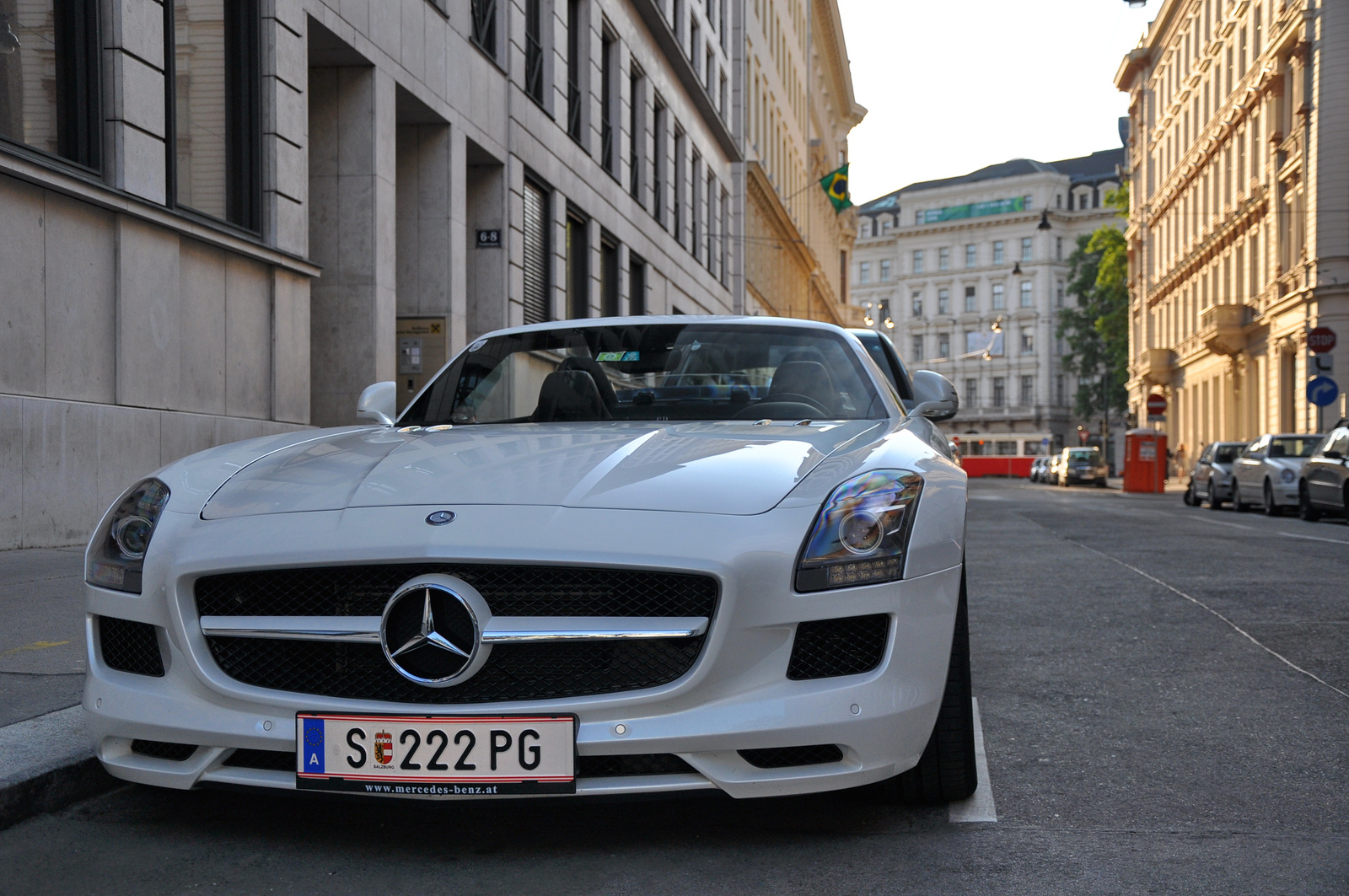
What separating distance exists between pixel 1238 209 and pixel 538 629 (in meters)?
44.7

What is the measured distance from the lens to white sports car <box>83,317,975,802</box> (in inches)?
109

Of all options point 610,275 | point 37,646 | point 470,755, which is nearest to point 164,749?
point 470,755

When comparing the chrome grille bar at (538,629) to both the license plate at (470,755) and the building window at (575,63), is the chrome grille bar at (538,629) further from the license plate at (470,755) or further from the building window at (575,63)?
the building window at (575,63)

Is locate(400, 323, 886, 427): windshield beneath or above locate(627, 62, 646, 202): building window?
beneath

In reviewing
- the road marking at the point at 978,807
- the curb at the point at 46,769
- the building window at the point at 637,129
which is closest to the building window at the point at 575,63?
the building window at the point at 637,129

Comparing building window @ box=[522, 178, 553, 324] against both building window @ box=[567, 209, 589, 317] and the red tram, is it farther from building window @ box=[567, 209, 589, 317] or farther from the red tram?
the red tram

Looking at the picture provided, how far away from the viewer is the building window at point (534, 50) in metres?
18.7

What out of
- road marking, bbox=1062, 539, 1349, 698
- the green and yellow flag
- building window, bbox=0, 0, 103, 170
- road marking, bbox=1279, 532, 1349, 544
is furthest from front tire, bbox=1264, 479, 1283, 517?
the green and yellow flag

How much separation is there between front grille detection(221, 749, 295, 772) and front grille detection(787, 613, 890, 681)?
107cm

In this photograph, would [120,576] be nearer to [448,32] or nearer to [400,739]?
[400,739]

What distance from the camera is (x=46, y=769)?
3.28 metres

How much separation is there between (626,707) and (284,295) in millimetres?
9471

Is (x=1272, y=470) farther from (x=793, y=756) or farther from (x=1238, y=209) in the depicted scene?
(x=1238, y=209)

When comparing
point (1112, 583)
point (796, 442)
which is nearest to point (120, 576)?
point (796, 442)
